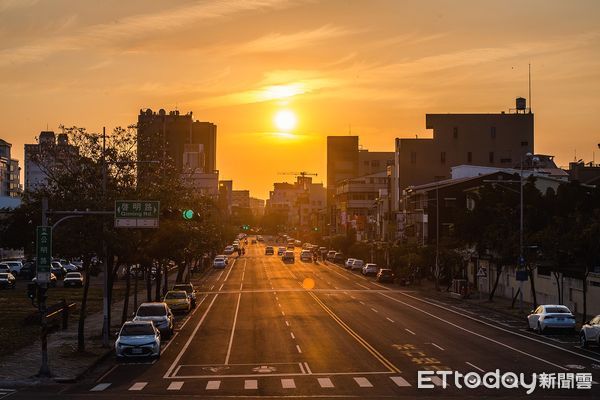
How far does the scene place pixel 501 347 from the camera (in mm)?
40125

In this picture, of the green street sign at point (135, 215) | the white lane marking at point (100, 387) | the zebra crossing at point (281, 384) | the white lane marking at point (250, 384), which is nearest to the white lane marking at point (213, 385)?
the zebra crossing at point (281, 384)

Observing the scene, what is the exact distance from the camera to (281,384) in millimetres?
29141

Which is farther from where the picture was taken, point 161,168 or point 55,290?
point 55,290

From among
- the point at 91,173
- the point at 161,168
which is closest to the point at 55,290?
the point at 161,168

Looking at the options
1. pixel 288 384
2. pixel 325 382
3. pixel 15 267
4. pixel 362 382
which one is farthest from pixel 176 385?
pixel 15 267

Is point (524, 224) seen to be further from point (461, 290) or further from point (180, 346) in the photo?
point (180, 346)

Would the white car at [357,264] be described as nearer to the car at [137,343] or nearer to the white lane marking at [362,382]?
the car at [137,343]

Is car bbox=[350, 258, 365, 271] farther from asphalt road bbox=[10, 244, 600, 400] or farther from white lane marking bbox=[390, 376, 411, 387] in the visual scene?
white lane marking bbox=[390, 376, 411, 387]

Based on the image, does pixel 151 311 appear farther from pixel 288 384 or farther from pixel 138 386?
pixel 288 384

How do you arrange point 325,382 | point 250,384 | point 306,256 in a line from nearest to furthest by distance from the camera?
1. point 250,384
2. point 325,382
3. point 306,256

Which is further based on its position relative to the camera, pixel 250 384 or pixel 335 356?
pixel 335 356

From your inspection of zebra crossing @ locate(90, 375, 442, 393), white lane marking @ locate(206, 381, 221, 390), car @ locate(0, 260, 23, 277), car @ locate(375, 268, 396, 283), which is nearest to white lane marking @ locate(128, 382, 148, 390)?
zebra crossing @ locate(90, 375, 442, 393)

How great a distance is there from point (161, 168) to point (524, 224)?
2666 cm

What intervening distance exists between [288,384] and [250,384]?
4.01ft
